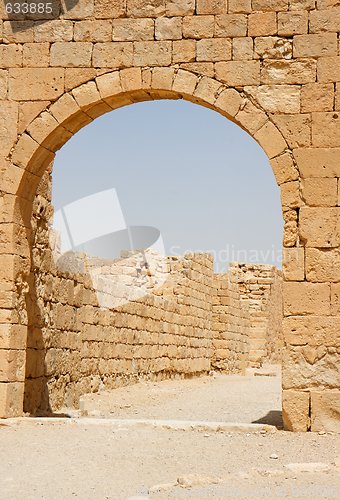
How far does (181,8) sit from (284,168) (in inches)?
81.4

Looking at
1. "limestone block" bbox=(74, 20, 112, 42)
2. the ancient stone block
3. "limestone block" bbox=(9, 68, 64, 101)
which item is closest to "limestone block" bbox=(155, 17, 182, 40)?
the ancient stone block

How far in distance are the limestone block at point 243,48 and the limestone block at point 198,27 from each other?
0.29 m

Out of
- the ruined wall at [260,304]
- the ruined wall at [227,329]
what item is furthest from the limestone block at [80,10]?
the ruined wall at [260,304]

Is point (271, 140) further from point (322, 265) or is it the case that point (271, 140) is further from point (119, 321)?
point (119, 321)

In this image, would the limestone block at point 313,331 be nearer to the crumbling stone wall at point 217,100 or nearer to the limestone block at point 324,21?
the crumbling stone wall at point 217,100

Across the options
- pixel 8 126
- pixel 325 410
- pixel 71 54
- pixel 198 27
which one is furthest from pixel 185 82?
pixel 325 410

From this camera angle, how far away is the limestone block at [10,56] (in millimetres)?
7922

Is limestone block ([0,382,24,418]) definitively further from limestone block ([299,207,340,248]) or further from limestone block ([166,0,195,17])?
limestone block ([166,0,195,17])

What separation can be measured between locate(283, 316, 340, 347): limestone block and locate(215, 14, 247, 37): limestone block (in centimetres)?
304

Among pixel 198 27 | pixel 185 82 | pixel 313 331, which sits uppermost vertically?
pixel 198 27

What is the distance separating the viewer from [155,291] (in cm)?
1566

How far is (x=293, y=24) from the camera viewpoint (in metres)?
7.54

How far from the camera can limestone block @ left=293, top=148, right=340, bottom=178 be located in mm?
7305

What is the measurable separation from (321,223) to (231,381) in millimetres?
9665
